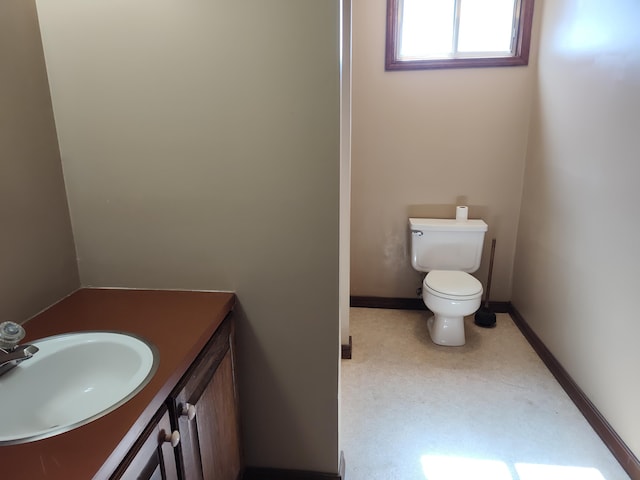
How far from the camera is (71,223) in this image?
1.43m

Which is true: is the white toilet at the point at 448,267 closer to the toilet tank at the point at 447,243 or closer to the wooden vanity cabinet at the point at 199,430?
the toilet tank at the point at 447,243

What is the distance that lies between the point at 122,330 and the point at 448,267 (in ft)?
7.48

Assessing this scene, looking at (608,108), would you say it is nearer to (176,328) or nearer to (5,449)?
(176,328)

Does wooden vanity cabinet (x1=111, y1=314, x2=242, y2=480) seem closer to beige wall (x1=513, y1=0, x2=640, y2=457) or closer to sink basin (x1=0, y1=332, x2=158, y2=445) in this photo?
sink basin (x1=0, y1=332, x2=158, y2=445)

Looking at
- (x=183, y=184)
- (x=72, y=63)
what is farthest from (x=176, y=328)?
(x=72, y=63)

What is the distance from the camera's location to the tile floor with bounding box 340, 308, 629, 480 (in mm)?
1750

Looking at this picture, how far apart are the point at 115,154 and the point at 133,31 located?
384mm

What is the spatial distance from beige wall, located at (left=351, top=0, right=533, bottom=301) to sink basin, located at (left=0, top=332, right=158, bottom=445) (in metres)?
2.21

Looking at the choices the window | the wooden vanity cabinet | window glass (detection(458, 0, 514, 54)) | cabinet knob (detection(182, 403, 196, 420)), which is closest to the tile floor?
the wooden vanity cabinet

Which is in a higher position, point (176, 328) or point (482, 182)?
point (482, 182)

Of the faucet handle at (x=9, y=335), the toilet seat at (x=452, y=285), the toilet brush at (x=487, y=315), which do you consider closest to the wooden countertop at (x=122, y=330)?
the faucet handle at (x=9, y=335)

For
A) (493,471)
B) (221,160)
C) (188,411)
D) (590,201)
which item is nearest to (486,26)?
(590,201)

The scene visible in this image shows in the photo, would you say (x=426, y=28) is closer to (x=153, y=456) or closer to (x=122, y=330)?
(x=122, y=330)

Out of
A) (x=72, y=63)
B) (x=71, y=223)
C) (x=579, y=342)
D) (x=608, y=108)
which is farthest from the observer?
(x=579, y=342)
